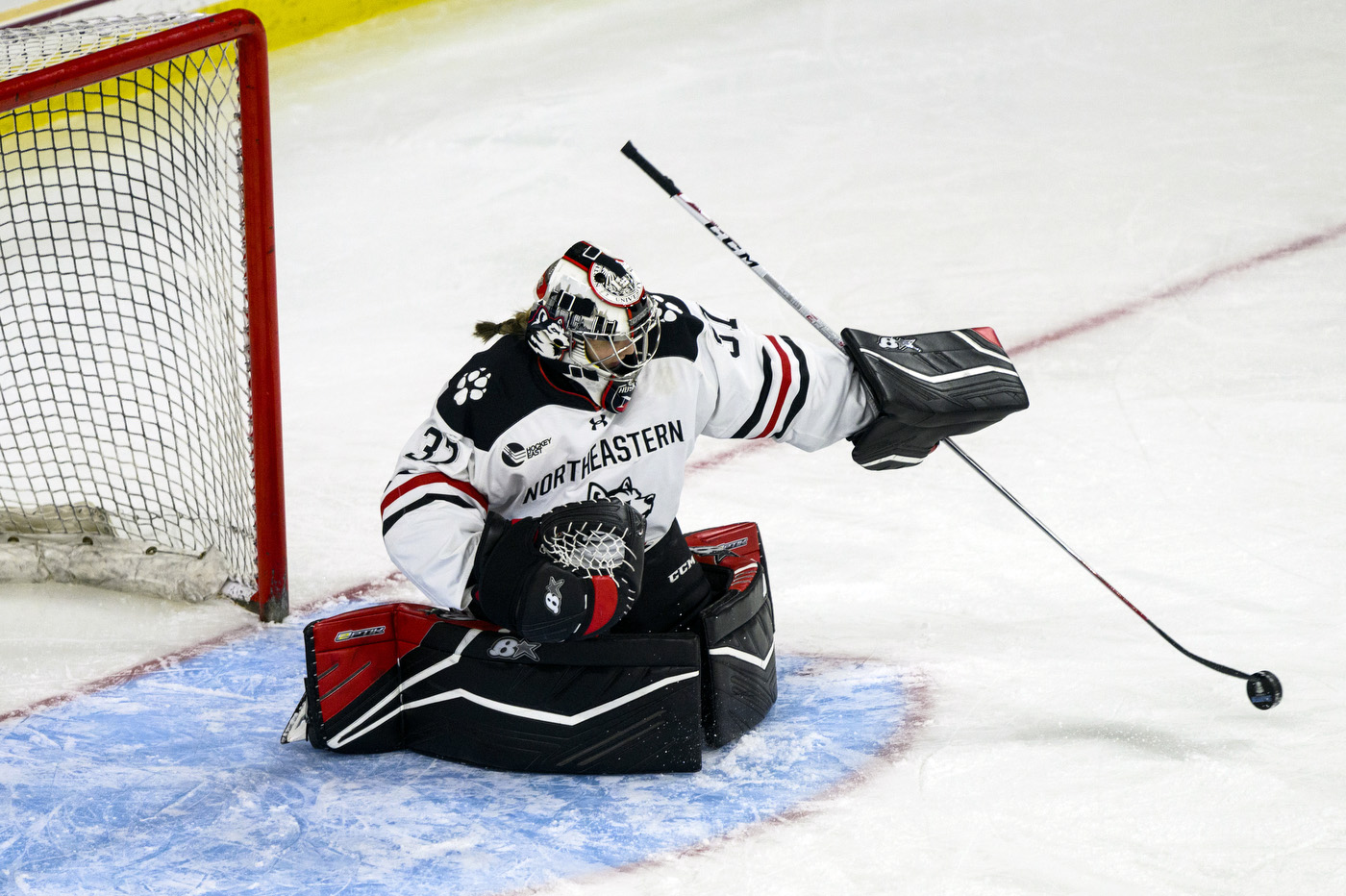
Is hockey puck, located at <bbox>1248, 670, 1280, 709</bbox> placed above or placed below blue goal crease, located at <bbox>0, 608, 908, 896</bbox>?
above

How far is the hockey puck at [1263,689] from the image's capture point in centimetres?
233

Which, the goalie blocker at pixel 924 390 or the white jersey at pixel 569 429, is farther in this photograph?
the goalie blocker at pixel 924 390

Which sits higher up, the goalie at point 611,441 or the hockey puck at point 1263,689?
the goalie at point 611,441

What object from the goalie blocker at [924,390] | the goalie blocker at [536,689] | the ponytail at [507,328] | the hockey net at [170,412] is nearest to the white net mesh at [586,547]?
the goalie blocker at [536,689]

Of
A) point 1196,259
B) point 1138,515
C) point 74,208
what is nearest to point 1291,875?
point 1138,515

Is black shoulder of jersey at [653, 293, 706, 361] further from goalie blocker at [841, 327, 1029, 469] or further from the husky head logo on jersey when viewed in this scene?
goalie blocker at [841, 327, 1029, 469]

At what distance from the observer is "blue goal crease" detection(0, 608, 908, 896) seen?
204 centimetres

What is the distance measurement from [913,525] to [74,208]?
354cm

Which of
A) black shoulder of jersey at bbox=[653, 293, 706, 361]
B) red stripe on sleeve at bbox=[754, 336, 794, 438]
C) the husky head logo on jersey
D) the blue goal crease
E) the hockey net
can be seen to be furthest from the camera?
the hockey net

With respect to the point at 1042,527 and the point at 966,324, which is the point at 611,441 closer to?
the point at 1042,527

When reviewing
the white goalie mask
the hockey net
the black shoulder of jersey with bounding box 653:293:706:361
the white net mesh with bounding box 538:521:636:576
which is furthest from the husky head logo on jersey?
the hockey net

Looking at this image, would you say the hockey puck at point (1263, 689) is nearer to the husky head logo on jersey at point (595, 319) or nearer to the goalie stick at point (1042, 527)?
the goalie stick at point (1042, 527)

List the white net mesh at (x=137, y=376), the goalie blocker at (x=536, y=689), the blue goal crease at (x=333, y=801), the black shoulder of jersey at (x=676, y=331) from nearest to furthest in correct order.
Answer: the blue goal crease at (x=333, y=801) < the goalie blocker at (x=536, y=689) < the black shoulder of jersey at (x=676, y=331) < the white net mesh at (x=137, y=376)

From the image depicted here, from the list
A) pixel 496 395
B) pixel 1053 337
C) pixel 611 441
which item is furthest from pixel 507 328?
pixel 1053 337
